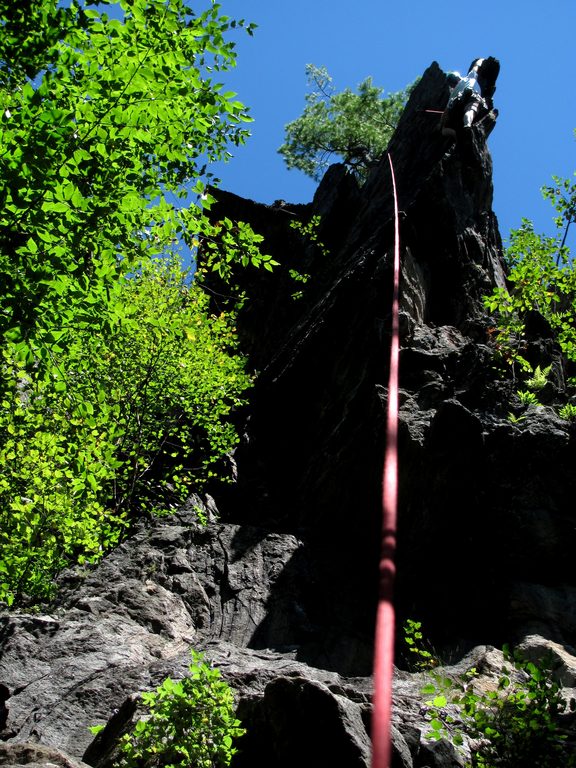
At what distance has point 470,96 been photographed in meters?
23.5

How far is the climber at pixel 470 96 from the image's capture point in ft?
73.9

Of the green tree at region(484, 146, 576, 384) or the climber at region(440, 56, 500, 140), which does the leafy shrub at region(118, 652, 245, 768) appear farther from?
the climber at region(440, 56, 500, 140)

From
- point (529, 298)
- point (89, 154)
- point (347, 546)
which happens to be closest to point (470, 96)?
point (529, 298)

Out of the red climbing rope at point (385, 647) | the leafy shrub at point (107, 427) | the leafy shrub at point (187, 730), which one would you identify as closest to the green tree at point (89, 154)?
the leafy shrub at point (107, 427)

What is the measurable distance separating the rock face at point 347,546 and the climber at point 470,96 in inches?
80.0

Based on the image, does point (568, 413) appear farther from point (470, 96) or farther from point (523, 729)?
point (470, 96)

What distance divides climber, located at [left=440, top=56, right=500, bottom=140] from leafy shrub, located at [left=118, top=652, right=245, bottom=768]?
21.2 metres

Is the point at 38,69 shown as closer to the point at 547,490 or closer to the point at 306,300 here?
the point at 547,490

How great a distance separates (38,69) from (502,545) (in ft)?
42.7

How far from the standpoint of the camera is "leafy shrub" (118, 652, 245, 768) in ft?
20.3

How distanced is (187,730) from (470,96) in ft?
80.5

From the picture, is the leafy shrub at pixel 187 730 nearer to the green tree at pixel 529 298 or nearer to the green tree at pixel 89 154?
the green tree at pixel 89 154

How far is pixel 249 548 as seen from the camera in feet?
50.2

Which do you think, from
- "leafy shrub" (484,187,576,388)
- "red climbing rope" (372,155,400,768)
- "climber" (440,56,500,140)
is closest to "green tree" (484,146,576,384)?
"leafy shrub" (484,187,576,388)
